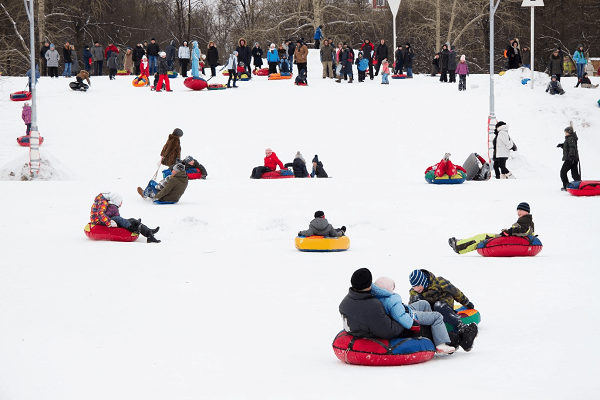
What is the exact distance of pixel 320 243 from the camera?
1326 centimetres

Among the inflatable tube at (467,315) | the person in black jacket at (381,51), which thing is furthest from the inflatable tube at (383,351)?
the person in black jacket at (381,51)

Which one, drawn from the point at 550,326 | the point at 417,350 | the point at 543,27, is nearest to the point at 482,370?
the point at 417,350

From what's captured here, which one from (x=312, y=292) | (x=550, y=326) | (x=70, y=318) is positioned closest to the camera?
(x=550, y=326)

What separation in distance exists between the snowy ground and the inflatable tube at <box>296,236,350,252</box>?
0.34 meters

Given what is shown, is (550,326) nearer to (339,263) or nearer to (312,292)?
(312,292)

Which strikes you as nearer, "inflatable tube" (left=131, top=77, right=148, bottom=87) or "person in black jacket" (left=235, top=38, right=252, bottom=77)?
"inflatable tube" (left=131, top=77, right=148, bottom=87)

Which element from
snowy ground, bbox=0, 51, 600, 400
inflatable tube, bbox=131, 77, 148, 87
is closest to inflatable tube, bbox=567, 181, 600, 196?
snowy ground, bbox=0, 51, 600, 400

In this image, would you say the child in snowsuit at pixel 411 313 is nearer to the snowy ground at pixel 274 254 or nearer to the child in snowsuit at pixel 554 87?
the snowy ground at pixel 274 254

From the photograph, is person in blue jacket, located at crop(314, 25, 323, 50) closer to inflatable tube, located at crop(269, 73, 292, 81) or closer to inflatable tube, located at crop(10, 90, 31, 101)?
inflatable tube, located at crop(269, 73, 292, 81)

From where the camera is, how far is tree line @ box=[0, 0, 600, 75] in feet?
152

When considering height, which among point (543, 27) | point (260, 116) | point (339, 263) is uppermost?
point (543, 27)

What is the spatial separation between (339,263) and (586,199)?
7218 millimetres

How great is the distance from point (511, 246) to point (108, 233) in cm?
641

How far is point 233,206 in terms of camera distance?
54.6 ft
